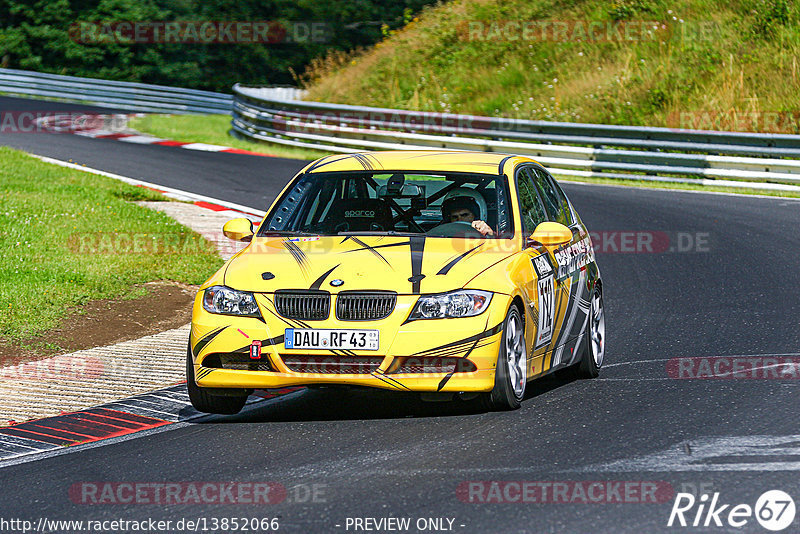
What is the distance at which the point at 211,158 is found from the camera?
25.5 m

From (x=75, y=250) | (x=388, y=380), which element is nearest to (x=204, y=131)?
(x=75, y=250)

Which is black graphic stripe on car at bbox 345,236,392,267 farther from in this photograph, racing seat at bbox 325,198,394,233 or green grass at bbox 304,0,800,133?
green grass at bbox 304,0,800,133

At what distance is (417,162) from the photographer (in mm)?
8797

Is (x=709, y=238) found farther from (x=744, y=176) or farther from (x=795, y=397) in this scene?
(x=795, y=397)

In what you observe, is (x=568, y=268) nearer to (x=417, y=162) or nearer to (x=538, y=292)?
(x=538, y=292)

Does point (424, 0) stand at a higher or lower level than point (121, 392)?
higher

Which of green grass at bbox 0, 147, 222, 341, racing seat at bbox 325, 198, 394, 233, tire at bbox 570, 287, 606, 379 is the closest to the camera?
racing seat at bbox 325, 198, 394, 233

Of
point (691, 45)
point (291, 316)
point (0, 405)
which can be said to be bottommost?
point (0, 405)

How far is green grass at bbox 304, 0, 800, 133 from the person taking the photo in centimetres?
2822

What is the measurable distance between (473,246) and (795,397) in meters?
2.20

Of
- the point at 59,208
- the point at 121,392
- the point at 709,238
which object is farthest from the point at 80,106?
the point at 121,392

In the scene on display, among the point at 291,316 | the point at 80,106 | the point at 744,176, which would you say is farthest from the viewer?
the point at 80,106

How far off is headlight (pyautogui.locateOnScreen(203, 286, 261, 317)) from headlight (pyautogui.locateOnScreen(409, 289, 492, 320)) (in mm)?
973

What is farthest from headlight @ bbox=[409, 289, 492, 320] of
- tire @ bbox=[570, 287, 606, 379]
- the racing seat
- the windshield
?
tire @ bbox=[570, 287, 606, 379]
